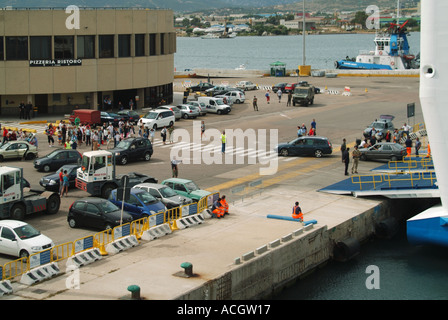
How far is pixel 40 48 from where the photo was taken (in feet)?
190

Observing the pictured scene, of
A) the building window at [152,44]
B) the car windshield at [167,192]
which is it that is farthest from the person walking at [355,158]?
the building window at [152,44]

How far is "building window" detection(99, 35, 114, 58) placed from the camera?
199ft

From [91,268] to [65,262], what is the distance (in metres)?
1.34

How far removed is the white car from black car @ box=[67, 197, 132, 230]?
3202 mm

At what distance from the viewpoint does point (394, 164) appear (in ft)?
134

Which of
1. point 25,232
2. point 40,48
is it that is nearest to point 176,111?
point 40,48

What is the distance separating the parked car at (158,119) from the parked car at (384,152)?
18361 millimetres

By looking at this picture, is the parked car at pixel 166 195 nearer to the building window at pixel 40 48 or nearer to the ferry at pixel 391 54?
the building window at pixel 40 48

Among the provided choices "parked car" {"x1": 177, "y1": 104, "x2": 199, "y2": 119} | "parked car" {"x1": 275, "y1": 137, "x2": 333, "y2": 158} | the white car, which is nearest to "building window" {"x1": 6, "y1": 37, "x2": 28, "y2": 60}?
"parked car" {"x1": 177, "y1": 104, "x2": 199, "y2": 119}

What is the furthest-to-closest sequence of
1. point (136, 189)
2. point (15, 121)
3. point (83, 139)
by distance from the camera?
1. point (15, 121)
2. point (83, 139)
3. point (136, 189)

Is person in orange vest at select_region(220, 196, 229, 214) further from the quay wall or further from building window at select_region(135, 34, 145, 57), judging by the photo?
building window at select_region(135, 34, 145, 57)

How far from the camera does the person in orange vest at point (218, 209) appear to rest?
29.8 meters

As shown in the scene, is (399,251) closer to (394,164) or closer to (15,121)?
(394,164)
